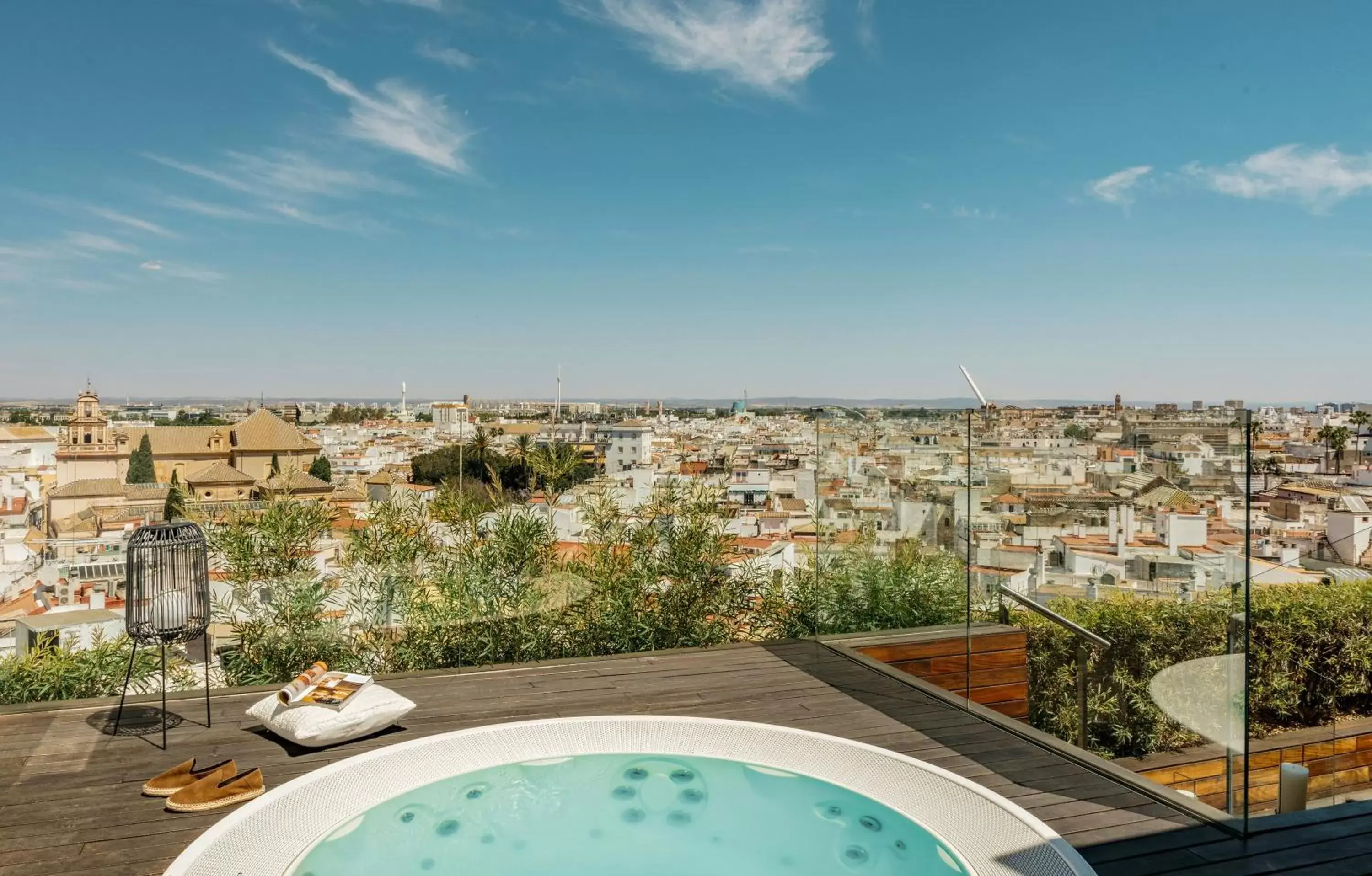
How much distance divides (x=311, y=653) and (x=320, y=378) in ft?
40.5

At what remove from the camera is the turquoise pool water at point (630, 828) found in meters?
2.56

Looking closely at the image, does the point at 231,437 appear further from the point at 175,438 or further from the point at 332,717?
the point at 332,717

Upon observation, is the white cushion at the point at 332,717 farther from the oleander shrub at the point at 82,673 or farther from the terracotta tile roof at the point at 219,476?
the terracotta tile roof at the point at 219,476

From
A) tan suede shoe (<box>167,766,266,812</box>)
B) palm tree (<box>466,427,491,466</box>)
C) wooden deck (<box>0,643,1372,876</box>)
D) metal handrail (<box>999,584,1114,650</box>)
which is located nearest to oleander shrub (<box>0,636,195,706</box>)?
wooden deck (<box>0,643,1372,876</box>)

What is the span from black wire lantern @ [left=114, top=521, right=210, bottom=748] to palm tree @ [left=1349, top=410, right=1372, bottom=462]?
6428 mm

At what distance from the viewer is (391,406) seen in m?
8.41

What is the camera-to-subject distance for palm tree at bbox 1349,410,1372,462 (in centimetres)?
507

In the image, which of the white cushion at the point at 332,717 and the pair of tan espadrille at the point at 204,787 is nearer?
the pair of tan espadrille at the point at 204,787

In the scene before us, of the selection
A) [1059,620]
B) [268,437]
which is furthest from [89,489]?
[1059,620]

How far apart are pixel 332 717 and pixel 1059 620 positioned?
2735 mm

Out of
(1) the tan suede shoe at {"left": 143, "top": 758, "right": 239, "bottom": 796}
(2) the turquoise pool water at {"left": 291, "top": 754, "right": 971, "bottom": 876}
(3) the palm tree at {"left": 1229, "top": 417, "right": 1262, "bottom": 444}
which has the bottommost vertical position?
(2) the turquoise pool water at {"left": 291, "top": 754, "right": 971, "bottom": 876}

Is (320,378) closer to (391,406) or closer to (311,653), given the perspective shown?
(391,406)

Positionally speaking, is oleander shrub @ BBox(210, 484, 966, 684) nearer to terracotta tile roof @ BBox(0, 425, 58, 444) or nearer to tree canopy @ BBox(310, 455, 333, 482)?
tree canopy @ BBox(310, 455, 333, 482)

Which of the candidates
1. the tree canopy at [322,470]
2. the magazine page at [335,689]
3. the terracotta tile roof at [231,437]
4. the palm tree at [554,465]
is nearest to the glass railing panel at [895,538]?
the palm tree at [554,465]
